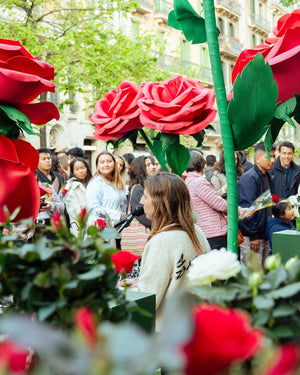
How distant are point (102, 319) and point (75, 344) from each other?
0.33 m

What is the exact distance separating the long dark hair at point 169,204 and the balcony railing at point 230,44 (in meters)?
27.4

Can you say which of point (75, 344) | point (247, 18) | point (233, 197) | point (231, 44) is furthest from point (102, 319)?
point (247, 18)

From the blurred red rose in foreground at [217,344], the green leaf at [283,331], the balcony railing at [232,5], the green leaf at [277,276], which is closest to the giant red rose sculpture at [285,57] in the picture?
the green leaf at [277,276]

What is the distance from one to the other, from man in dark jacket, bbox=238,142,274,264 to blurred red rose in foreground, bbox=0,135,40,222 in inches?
149

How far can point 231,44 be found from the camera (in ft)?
101

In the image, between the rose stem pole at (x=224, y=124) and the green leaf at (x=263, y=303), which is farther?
the rose stem pole at (x=224, y=124)

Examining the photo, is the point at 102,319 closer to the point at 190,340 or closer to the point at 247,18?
the point at 190,340

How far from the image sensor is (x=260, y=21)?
3381cm

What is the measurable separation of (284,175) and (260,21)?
99.6ft

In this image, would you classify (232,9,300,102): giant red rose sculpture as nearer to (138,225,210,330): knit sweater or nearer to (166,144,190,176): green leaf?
(166,144,190,176): green leaf

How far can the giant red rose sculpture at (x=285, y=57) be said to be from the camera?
1.39 m

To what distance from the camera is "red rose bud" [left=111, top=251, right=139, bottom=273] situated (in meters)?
0.95

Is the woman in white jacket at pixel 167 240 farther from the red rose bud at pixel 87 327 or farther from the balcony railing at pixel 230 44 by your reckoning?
the balcony railing at pixel 230 44

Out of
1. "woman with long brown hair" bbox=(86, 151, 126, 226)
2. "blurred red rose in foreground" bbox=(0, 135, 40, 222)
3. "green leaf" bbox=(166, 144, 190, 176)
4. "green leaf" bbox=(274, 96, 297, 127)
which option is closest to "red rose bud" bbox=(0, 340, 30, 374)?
"blurred red rose in foreground" bbox=(0, 135, 40, 222)
